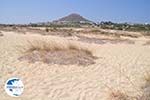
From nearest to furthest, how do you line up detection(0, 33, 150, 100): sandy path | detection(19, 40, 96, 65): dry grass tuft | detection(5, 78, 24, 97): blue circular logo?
detection(5, 78, 24, 97): blue circular logo
detection(0, 33, 150, 100): sandy path
detection(19, 40, 96, 65): dry grass tuft

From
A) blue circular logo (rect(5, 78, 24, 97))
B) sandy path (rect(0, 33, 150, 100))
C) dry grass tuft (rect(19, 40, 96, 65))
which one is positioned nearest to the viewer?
blue circular logo (rect(5, 78, 24, 97))

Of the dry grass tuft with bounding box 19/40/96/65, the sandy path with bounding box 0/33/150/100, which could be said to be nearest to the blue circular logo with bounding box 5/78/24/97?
the sandy path with bounding box 0/33/150/100

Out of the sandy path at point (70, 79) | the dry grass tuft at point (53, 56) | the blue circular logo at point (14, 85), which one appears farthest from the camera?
the dry grass tuft at point (53, 56)

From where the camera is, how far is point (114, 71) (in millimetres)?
9047

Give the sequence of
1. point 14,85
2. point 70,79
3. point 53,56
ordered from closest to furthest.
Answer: point 14,85, point 70,79, point 53,56

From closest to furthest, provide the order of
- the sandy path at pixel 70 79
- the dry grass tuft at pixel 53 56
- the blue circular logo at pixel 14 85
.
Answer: the blue circular logo at pixel 14 85, the sandy path at pixel 70 79, the dry grass tuft at pixel 53 56

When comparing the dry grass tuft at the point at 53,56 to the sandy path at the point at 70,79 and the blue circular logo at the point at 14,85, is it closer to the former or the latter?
the sandy path at the point at 70,79

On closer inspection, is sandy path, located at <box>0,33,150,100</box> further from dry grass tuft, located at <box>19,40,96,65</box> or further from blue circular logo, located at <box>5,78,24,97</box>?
blue circular logo, located at <box>5,78,24,97</box>

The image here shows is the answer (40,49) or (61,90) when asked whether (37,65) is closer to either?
(40,49)

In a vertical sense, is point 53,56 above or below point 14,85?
below

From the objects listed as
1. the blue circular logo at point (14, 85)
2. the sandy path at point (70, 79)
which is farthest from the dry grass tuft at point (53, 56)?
the blue circular logo at point (14, 85)

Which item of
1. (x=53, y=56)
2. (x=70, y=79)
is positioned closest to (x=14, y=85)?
(x=70, y=79)

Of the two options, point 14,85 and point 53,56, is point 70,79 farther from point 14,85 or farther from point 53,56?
point 14,85

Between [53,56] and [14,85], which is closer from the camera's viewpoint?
[14,85]
